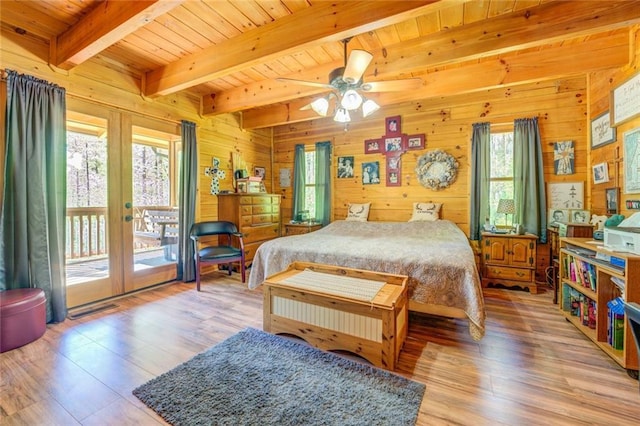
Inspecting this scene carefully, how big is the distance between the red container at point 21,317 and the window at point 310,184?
12.4 ft

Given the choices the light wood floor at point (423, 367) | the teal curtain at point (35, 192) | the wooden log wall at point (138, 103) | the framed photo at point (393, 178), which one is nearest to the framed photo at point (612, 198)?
the light wood floor at point (423, 367)

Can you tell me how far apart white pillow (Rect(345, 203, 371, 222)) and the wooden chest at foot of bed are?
222cm

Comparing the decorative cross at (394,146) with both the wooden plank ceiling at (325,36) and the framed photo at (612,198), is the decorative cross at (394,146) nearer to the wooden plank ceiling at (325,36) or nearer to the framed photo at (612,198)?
the wooden plank ceiling at (325,36)

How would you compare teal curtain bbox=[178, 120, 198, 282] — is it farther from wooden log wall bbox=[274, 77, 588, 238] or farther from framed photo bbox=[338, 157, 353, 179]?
framed photo bbox=[338, 157, 353, 179]

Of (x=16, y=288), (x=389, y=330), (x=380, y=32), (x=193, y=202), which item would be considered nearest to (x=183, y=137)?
(x=193, y=202)

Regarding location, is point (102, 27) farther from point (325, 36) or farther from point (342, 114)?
point (342, 114)

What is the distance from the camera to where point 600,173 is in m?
3.05

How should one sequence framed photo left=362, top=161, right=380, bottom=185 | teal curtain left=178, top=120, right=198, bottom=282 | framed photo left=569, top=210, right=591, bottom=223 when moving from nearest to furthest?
framed photo left=569, top=210, right=591, bottom=223 < teal curtain left=178, top=120, right=198, bottom=282 < framed photo left=362, top=161, right=380, bottom=185

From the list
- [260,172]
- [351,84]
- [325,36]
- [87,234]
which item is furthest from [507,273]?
[87,234]

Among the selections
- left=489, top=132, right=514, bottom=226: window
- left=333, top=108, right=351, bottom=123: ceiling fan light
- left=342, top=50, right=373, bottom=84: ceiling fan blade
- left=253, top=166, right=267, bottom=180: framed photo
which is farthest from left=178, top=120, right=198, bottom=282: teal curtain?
left=489, top=132, right=514, bottom=226: window

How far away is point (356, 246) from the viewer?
2814 millimetres

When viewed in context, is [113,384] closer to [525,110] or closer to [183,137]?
[183,137]

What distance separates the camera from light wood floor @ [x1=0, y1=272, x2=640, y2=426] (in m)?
1.43

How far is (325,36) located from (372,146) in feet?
8.84
